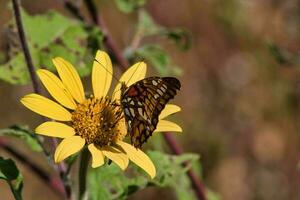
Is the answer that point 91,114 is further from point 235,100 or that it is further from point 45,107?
point 235,100

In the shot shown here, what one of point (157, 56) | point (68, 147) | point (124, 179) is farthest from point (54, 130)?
point (157, 56)

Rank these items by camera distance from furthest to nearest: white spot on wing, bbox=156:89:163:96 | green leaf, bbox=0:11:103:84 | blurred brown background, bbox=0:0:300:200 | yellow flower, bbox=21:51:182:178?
blurred brown background, bbox=0:0:300:200, green leaf, bbox=0:11:103:84, white spot on wing, bbox=156:89:163:96, yellow flower, bbox=21:51:182:178

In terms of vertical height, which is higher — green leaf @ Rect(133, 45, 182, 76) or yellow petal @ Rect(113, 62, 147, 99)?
yellow petal @ Rect(113, 62, 147, 99)

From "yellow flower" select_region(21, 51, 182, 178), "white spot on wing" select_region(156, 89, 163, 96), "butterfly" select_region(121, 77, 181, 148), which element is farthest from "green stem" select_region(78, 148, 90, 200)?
"white spot on wing" select_region(156, 89, 163, 96)

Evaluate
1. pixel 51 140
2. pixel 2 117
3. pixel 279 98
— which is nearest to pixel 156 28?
pixel 51 140

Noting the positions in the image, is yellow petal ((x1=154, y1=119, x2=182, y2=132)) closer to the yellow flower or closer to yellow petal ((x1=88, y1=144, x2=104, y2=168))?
the yellow flower

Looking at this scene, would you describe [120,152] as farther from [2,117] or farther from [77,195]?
[2,117]
